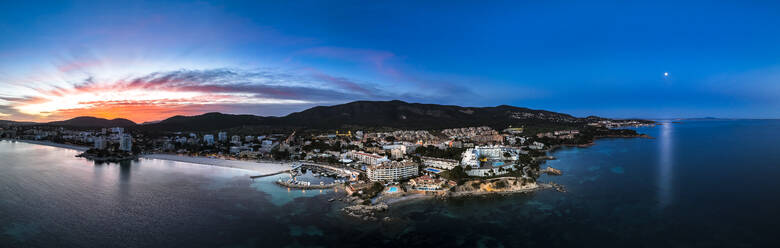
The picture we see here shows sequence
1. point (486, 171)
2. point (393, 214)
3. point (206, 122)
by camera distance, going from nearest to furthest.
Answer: point (393, 214) → point (486, 171) → point (206, 122)

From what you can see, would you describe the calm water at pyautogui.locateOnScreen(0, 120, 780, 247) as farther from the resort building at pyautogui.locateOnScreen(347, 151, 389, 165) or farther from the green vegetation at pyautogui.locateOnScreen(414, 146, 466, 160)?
the resort building at pyautogui.locateOnScreen(347, 151, 389, 165)

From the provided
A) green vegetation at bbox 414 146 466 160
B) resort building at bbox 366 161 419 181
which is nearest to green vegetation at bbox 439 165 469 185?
resort building at bbox 366 161 419 181

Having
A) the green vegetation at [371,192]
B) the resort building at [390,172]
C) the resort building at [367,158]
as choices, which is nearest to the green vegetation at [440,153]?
the resort building at [367,158]

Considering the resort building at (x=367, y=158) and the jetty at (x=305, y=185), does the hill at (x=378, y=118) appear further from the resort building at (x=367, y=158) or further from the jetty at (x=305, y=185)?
the jetty at (x=305, y=185)

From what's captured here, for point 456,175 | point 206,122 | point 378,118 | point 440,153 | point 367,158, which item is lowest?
point 456,175

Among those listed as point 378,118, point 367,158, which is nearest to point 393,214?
point 367,158

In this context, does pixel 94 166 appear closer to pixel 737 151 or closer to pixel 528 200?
pixel 528 200

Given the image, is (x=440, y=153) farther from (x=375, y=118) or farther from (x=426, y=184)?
(x=375, y=118)
